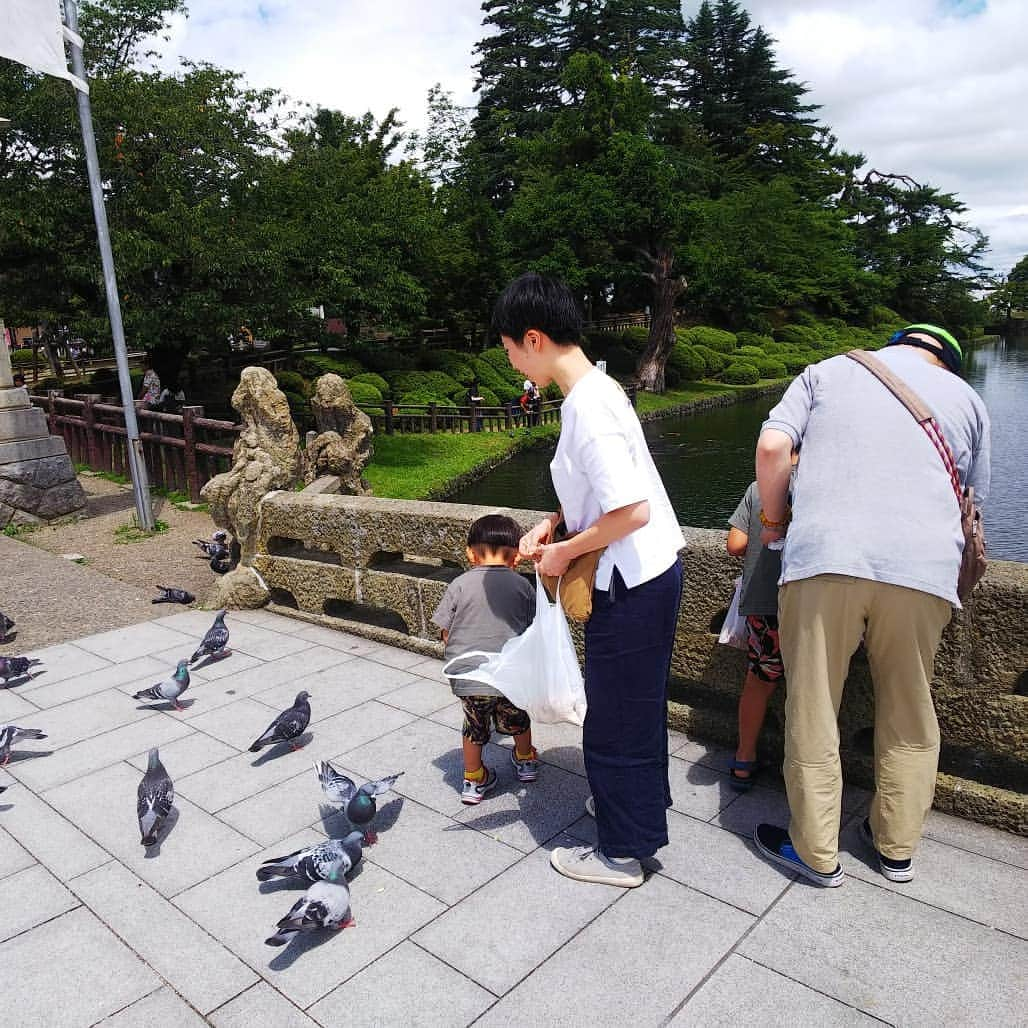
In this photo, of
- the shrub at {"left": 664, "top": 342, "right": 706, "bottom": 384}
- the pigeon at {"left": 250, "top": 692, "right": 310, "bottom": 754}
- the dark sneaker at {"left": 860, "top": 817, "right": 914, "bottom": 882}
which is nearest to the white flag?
the pigeon at {"left": 250, "top": 692, "right": 310, "bottom": 754}

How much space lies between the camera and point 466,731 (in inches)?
135

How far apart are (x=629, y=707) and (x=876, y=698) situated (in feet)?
2.76

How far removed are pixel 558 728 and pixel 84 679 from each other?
10.2 feet

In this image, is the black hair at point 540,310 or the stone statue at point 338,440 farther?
the stone statue at point 338,440

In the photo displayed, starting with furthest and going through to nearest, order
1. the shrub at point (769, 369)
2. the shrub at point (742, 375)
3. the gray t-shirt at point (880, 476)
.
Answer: the shrub at point (769, 369), the shrub at point (742, 375), the gray t-shirt at point (880, 476)

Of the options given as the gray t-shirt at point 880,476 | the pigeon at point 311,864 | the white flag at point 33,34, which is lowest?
the pigeon at point 311,864

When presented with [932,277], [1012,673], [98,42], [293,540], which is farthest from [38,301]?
[932,277]

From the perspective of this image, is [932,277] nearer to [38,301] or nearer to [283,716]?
[38,301]

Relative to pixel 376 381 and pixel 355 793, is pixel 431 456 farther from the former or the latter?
pixel 355 793

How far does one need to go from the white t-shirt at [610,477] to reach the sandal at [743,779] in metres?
1.30

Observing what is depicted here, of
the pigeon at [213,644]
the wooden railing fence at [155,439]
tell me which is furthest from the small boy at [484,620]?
the wooden railing fence at [155,439]

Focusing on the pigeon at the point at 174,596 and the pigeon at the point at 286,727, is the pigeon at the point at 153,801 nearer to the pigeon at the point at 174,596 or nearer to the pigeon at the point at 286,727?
the pigeon at the point at 286,727

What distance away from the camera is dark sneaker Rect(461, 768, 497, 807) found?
3.46 metres

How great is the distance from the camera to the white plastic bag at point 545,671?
2.87 metres
